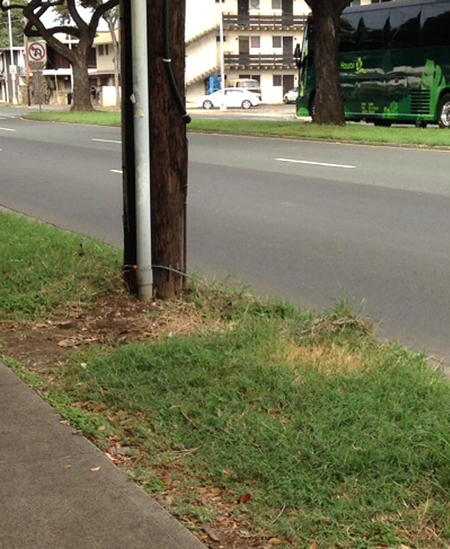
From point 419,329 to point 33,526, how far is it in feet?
11.8

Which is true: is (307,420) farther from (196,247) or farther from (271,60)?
(271,60)

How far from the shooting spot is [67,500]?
336 centimetres

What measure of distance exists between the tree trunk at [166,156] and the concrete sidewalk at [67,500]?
6.83 feet

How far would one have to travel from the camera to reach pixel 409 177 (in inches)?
547

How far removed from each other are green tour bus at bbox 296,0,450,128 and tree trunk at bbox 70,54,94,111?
1694 cm

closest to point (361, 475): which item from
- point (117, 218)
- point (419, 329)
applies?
point (419, 329)

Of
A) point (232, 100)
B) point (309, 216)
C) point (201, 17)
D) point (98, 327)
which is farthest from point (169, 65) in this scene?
point (201, 17)

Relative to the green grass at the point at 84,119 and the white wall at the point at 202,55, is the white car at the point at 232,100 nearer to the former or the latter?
the white wall at the point at 202,55

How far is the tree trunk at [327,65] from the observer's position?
25.3m

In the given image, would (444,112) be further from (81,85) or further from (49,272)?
A: (81,85)

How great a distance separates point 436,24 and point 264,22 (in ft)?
160

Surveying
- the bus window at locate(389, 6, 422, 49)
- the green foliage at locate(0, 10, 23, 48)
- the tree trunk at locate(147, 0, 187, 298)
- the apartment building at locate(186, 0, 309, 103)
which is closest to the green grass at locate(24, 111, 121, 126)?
the bus window at locate(389, 6, 422, 49)

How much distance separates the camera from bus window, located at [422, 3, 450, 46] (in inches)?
975

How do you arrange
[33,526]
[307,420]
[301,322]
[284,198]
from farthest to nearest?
[284,198]
[301,322]
[307,420]
[33,526]
